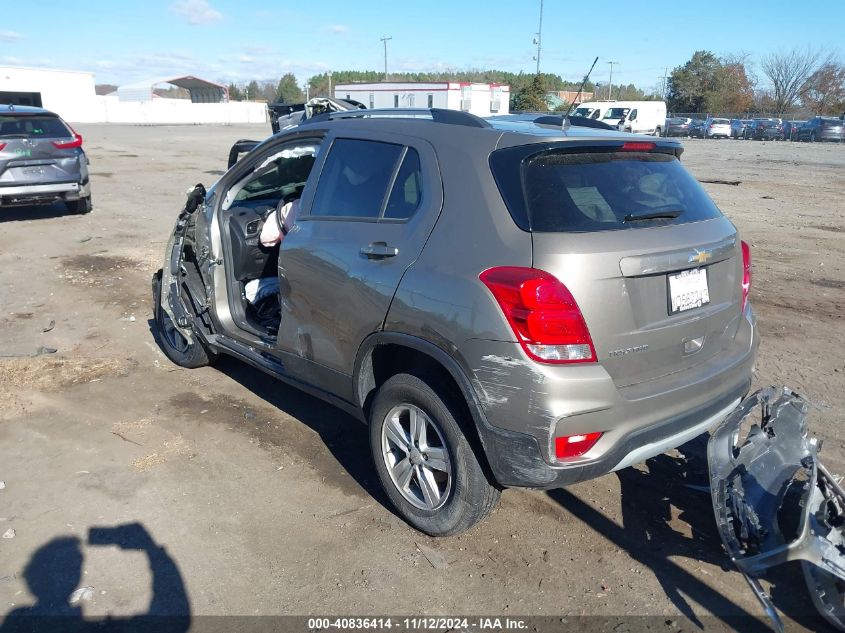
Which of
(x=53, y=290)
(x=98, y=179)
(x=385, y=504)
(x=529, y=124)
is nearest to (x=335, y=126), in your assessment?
(x=529, y=124)

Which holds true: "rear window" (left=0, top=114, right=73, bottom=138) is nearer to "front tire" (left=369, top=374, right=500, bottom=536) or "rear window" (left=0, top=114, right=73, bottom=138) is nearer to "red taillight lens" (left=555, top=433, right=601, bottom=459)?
"front tire" (left=369, top=374, right=500, bottom=536)

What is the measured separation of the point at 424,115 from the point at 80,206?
10785mm

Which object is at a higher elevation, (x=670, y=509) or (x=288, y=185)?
(x=288, y=185)

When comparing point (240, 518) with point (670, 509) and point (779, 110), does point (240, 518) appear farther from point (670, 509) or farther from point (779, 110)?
point (779, 110)

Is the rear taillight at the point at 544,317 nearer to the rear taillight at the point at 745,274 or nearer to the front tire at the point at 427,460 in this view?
the front tire at the point at 427,460

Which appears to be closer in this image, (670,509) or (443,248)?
(443,248)

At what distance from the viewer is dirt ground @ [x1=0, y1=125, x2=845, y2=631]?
118 inches

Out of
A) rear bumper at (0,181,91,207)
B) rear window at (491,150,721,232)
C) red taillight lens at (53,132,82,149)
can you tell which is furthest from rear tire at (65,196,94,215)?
rear window at (491,150,721,232)

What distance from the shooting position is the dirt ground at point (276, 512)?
299cm

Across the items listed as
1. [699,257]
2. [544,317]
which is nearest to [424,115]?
[544,317]

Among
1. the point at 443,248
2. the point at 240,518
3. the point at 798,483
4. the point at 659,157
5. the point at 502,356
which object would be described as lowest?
the point at 240,518

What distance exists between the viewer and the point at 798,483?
340cm

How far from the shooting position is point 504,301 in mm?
2781

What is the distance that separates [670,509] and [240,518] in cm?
221
